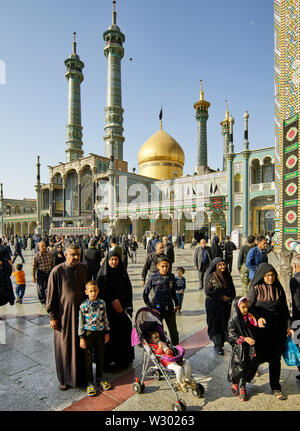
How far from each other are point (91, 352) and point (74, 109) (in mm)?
47085

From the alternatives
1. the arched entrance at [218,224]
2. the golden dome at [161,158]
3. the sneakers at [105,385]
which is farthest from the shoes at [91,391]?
the golden dome at [161,158]

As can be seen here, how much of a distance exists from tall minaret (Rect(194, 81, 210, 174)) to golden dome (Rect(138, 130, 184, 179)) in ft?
20.7

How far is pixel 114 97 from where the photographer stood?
123ft

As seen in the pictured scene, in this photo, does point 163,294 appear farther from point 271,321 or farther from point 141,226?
point 141,226

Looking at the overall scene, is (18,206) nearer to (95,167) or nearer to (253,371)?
(95,167)

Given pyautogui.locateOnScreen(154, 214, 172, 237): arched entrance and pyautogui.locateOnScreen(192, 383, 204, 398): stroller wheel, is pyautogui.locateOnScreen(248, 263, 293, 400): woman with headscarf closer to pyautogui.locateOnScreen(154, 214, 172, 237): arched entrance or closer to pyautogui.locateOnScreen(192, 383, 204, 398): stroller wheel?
pyautogui.locateOnScreen(192, 383, 204, 398): stroller wheel

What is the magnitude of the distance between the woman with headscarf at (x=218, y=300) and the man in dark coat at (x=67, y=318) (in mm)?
1808

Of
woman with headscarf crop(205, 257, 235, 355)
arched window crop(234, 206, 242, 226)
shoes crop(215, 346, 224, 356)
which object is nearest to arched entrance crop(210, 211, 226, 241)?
arched window crop(234, 206, 242, 226)

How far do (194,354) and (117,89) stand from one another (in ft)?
136

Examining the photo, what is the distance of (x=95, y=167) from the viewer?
103ft

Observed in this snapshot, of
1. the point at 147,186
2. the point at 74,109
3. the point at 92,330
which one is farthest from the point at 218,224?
the point at 74,109

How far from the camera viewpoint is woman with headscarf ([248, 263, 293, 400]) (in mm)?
2424

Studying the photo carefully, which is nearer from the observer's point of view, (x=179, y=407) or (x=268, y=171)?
(x=179, y=407)

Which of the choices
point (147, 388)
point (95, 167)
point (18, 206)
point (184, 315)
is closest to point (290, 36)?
point (184, 315)
